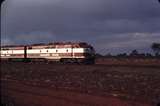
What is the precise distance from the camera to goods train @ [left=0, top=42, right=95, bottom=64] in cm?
6288

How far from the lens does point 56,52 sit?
6594 cm

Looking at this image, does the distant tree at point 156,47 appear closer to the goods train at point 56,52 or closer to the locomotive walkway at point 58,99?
the goods train at point 56,52

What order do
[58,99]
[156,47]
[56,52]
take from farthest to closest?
[156,47]
[56,52]
[58,99]

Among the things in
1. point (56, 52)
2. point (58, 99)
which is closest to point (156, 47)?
point (56, 52)

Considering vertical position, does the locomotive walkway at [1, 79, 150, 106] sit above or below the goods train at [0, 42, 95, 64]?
below

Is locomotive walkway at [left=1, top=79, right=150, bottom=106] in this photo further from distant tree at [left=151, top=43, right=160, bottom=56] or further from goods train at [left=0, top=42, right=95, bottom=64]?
distant tree at [left=151, top=43, right=160, bottom=56]

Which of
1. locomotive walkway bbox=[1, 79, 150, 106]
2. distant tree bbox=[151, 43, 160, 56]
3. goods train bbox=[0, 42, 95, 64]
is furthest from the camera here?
distant tree bbox=[151, 43, 160, 56]

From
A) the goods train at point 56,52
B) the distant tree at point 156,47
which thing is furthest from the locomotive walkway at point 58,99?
the distant tree at point 156,47

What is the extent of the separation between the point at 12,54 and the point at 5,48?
443cm

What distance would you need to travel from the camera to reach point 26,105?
67.5 feet

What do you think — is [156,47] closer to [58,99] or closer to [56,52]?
[56,52]

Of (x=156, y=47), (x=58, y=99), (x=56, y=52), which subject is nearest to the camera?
(x=58, y=99)

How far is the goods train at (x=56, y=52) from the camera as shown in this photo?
206 feet

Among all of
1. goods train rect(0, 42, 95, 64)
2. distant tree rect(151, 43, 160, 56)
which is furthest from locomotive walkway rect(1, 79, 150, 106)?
distant tree rect(151, 43, 160, 56)
